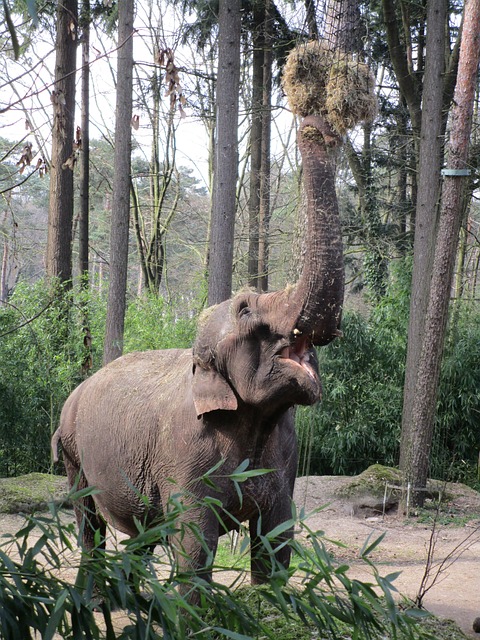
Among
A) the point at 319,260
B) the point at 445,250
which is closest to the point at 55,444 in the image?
the point at 319,260

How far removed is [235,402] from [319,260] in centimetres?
81

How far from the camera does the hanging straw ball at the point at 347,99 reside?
3.27 metres

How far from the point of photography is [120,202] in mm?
11258

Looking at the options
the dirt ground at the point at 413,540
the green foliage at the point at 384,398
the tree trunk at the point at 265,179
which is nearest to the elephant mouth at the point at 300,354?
the dirt ground at the point at 413,540

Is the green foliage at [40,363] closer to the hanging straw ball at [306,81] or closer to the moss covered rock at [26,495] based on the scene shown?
the moss covered rock at [26,495]

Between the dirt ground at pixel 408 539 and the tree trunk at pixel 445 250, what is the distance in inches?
26.6

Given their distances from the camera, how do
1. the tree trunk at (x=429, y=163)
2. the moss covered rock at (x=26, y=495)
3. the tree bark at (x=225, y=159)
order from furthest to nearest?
1. the tree trunk at (x=429, y=163)
2. the tree bark at (x=225, y=159)
3. the moss covered rock at (x=26, y=495)

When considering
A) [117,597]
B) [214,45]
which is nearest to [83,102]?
[214,45]

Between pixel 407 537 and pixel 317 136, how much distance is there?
687 centimetres

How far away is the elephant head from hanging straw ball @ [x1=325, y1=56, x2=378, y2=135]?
0.31ft

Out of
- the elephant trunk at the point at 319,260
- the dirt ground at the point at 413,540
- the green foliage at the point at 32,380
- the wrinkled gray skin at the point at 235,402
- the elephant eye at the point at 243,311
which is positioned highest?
the elephant trunk at the point at 319,260

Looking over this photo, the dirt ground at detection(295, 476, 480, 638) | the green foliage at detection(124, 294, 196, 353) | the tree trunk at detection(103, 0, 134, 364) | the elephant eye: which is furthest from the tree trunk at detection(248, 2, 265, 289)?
the elephant eye

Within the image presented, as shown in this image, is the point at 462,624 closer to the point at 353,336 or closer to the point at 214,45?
the point at 353,336

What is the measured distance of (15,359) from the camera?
12.6m
